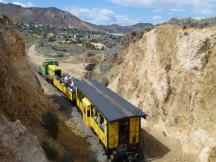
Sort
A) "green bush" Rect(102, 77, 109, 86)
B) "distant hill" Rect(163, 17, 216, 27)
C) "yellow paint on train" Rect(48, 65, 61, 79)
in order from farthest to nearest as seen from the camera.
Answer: "green bush" Rect(102, 77, 109, 86) → "yellow paint on train" Rect(48, 65, 61, 79) → "distant hill" Rect(163, 17, 216, 27)

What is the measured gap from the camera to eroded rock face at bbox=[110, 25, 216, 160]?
79.0 feet

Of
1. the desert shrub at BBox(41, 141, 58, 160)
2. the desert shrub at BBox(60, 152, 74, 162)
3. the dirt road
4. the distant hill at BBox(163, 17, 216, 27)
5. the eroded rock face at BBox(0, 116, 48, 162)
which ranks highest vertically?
the distant hill at BBox(163, 17, 216, 27)

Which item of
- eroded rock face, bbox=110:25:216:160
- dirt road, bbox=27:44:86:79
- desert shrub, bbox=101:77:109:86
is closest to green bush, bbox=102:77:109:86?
desert shrub, bbox=101:77:109:86

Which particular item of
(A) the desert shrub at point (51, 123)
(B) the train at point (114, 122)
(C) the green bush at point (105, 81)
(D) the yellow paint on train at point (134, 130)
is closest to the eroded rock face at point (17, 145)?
(B) the train at point (114, 122)

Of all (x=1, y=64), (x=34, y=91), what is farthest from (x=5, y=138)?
(x=34, y=91)

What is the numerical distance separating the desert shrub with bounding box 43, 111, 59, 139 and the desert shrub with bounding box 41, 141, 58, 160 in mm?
3289

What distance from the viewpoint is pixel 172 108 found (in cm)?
2717

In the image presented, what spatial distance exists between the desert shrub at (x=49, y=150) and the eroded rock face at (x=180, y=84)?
28.5 feet

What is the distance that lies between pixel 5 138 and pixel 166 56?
17654mm

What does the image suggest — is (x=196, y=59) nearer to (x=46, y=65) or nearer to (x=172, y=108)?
(x=172, y=108)

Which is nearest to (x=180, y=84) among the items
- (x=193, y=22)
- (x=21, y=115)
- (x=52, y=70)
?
(x=193, y=22)

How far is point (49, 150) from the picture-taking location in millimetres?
20484

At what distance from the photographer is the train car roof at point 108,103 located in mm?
21297

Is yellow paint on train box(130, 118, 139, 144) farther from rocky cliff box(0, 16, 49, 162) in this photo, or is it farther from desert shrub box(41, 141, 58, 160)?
rocky cliff box(0, 16, 49, 162)
